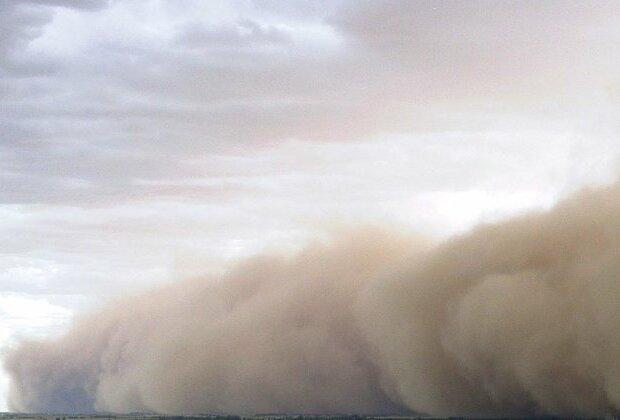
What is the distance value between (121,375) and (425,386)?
62856mm

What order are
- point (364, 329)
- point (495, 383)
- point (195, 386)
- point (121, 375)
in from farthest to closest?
1. point (121, 375)
2. point (195, 386)
3. point (364, 329)
4. point (495, 383)

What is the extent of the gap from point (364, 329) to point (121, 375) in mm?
53827

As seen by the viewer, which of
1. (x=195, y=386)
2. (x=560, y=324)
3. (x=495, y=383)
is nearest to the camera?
(x=560, y=324)

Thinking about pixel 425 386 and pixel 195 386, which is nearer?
pixel 425 386

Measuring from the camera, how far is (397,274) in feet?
282

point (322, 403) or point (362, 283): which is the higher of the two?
point (362, 283)

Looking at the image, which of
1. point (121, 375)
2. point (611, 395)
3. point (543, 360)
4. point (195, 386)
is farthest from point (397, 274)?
point (121, 375)

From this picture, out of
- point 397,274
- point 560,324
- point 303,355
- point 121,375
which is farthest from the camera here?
point 121,375

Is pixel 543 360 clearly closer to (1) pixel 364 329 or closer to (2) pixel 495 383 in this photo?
(2) pixel 495 383

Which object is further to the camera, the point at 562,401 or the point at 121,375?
the point at 121,375

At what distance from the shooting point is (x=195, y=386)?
117375mm

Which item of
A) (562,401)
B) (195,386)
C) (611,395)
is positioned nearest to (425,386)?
(562,401)

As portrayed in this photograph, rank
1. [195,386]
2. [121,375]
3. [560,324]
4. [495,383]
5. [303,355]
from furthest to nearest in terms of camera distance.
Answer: [121,375], [195,386], [303,355], [495,383], [560,324]

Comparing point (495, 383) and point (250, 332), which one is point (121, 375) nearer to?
point (250, 332)
